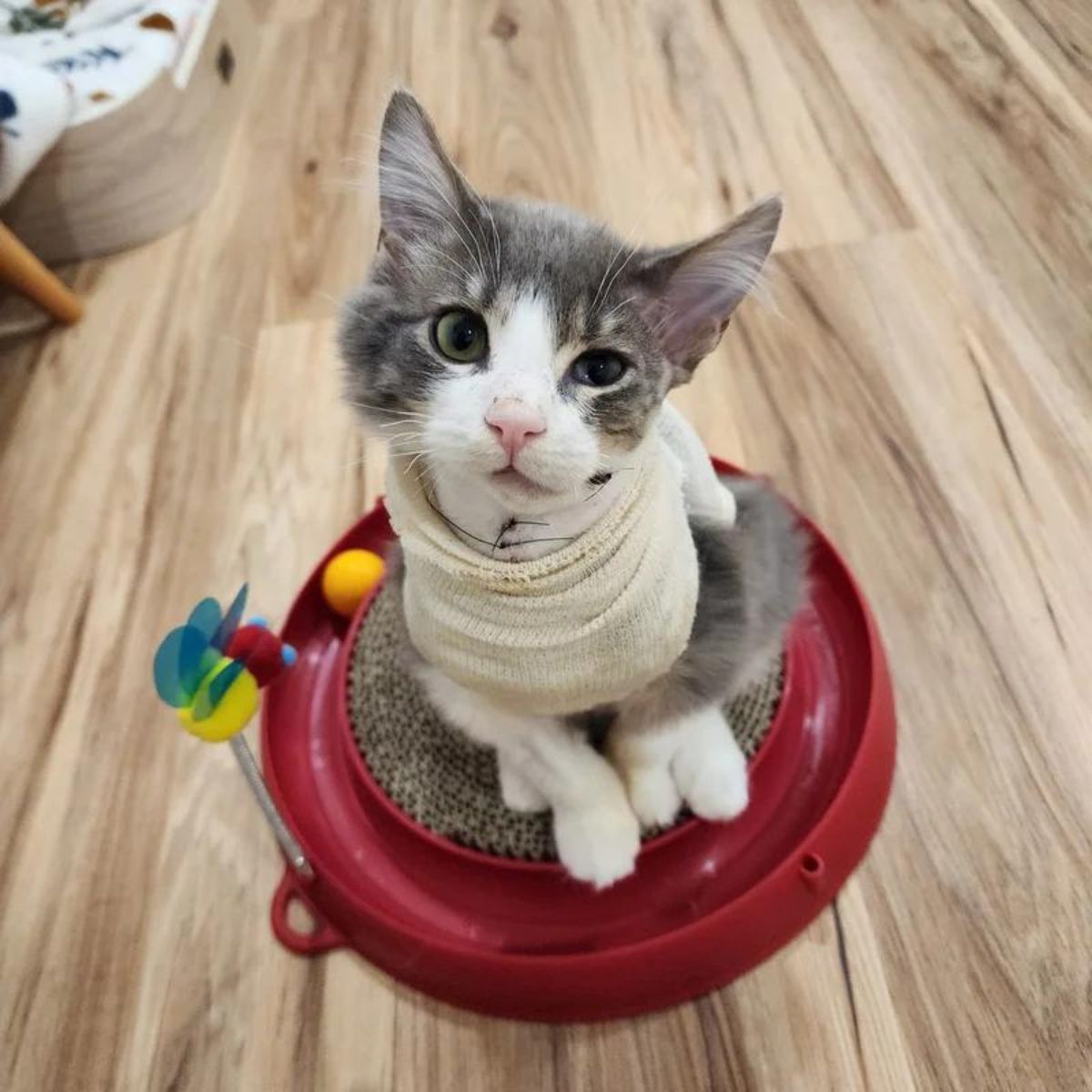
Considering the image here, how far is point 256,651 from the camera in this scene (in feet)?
2.54

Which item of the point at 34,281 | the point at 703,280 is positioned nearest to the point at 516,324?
the point at 703,280

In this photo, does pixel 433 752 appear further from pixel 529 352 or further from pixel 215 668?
pixel 529 352

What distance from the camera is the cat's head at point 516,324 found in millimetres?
617

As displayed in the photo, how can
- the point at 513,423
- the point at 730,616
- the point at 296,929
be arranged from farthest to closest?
the point at 296,929
the point at 730,616
the point at 513,423

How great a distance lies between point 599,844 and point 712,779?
0.42ft

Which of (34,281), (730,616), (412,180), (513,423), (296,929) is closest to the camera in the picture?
(513,423)

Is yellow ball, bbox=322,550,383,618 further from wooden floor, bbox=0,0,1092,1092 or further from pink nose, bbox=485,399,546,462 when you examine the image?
pink nose, bbox=485,399,546,462

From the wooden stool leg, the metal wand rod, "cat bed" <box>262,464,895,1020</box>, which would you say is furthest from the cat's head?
the wooden stool leg

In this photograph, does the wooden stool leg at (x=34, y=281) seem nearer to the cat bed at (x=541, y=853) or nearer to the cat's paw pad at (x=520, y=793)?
the cat bed at (x=541, y=853)

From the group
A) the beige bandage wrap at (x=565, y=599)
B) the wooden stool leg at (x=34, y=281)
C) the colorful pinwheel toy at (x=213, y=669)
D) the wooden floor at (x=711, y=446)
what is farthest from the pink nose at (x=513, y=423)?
the wooden stool leg at (x=34, y=281)

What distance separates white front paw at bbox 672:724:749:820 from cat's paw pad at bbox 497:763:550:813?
0.46 ft

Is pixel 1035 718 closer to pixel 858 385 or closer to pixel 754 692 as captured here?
pixel 754 692

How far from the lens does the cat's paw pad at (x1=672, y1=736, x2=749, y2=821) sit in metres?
0.91

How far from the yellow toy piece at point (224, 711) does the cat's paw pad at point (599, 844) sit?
32cm
